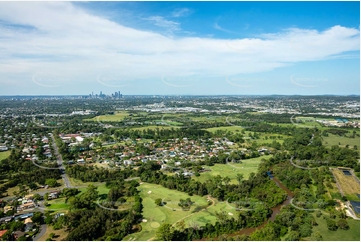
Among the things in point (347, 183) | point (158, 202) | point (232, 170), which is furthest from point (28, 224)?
point (347, 183)

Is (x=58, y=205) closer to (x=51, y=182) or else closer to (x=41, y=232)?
(x=41, y=232)

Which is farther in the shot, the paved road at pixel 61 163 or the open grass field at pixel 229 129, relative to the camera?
the open grass field at pixel 229 129

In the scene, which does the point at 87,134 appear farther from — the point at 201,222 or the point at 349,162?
the point at 349,162

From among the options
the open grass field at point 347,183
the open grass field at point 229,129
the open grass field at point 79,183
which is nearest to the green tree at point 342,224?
the open grass field at point 347,183

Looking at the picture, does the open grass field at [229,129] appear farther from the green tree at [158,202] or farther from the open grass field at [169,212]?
the green tree at [158,202]

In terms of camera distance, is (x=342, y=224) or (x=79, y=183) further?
(x=79, y=183)

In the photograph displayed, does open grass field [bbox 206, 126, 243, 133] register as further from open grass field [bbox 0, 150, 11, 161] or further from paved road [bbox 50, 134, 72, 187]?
open grass field [bbox 0, 150, 11, 161]
